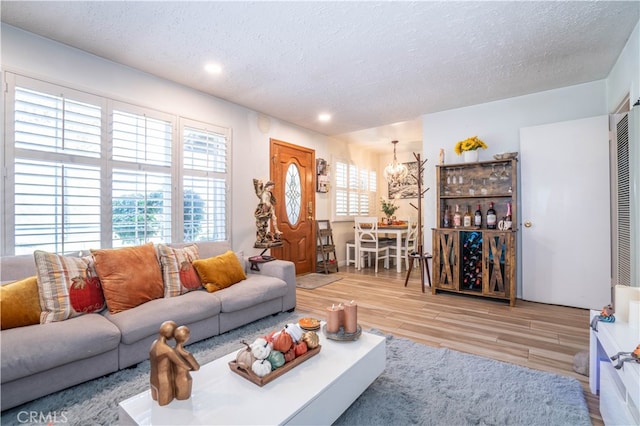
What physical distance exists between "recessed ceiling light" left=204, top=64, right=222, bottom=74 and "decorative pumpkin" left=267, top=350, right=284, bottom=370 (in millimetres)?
2766

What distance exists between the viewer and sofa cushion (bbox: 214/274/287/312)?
2605 mm

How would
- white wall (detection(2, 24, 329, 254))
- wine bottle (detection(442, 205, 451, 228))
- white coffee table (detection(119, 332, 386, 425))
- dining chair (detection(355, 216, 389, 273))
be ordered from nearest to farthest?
1. white coffee table (detection(119, 332, 386, 425))
2. white wall (detection(2, 24, 329, 254))
3. wine bottle (detection(442, 205, 451, 228))
4. dining chair (detection(355, 216, 389, 273))

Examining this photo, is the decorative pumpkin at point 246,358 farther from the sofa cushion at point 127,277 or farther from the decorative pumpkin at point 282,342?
Result: the sofa cushion at point 127,277

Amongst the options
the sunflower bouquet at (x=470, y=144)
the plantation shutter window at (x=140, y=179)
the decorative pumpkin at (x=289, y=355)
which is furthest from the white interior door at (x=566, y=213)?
the plantation shutter window at (x=140, y=179)

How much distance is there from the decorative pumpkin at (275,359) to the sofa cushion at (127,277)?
4.81ft

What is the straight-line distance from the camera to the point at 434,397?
1746mm

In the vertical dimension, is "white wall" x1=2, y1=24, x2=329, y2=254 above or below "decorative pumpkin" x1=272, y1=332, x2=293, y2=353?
above

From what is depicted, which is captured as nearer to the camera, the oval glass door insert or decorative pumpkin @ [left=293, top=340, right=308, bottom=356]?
decorative pumpkin @ [left=293, top=340, right=308, bottom=356]

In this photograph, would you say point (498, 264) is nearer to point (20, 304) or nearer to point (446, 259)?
point (446, 259)

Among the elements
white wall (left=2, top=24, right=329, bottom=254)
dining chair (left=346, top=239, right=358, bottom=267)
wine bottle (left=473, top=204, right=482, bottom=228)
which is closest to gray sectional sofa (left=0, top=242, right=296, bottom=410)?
white wall (left=2, top=24, right=329, bottom=254)

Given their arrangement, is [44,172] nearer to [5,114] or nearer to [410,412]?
[5,114]

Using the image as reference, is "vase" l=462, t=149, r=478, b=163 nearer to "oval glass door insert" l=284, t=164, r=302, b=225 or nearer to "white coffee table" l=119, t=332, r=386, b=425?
"oval glass door insert" l=284, t=164, r=302, b=225

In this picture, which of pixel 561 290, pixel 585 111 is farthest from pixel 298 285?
pixel 585 111

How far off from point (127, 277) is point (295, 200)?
3034 mm
